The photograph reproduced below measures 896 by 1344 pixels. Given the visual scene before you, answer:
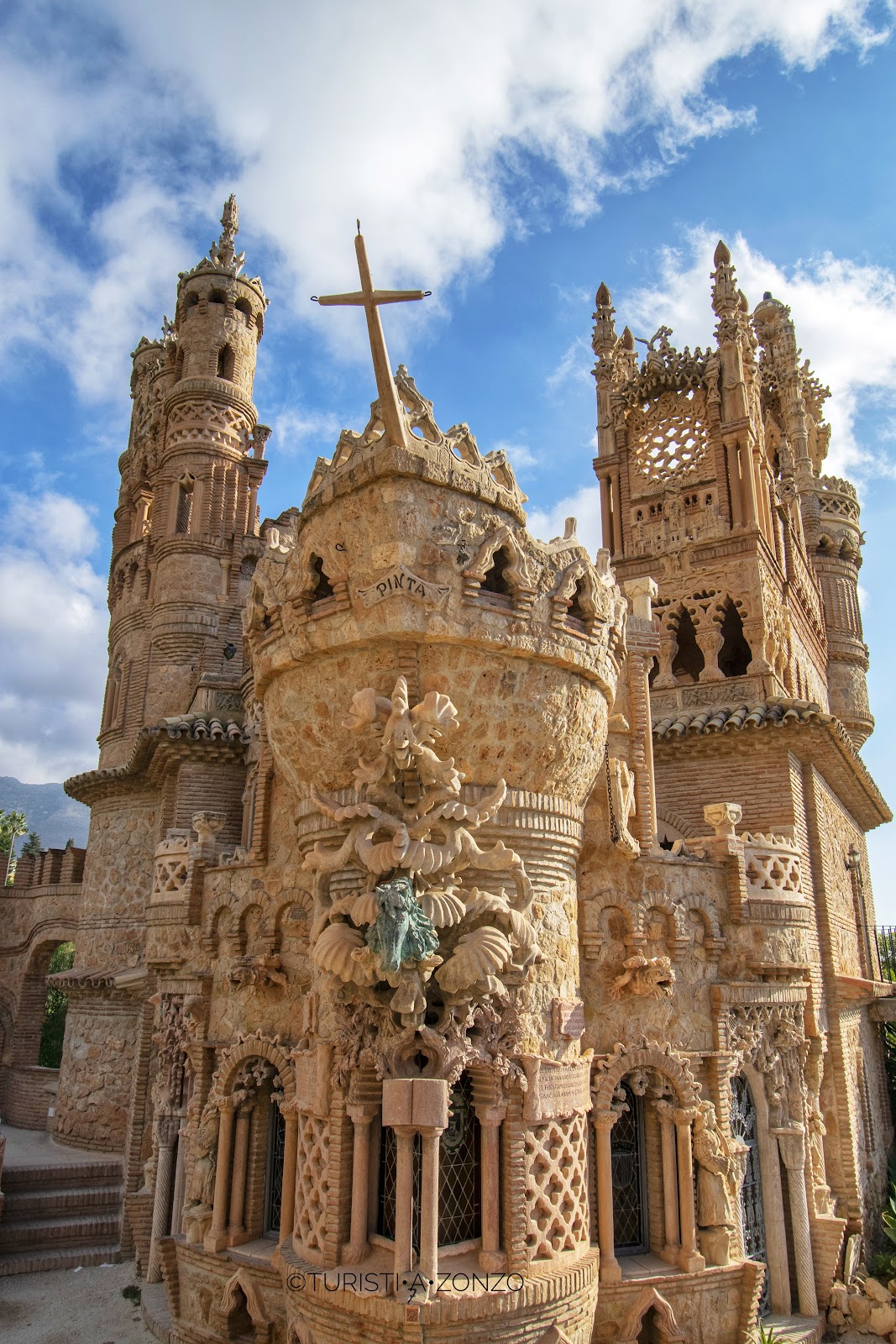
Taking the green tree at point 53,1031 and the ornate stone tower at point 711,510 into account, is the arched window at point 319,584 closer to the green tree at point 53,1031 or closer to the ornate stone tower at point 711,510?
the ornate stone tower at point 711,510

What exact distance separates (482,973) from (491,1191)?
1.67 m

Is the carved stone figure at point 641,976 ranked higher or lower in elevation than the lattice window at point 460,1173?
higher

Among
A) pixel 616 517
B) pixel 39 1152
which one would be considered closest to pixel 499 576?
pixel 616 517

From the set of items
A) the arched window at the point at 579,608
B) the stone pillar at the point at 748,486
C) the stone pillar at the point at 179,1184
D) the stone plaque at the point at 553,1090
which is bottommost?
the stone pillar at the point at 179,1184

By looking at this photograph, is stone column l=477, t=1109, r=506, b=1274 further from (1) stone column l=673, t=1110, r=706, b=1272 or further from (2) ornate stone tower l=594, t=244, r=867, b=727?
(2) ornate stone tower l=594, t=244, r=867, b=727

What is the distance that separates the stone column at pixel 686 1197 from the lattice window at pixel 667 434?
11.1 meters

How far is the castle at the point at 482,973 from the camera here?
7188mm

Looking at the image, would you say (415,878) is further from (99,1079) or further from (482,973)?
(99,1079)

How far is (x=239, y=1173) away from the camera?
30.1 ft

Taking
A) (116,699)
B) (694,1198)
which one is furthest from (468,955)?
(116,699)

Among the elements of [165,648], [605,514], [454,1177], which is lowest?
[454,1177]

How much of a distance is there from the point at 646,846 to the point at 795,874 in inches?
71.8

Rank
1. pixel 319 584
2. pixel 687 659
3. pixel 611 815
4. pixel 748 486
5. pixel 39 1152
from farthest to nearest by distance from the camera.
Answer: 1. pixel 687 659
2. pixel 39 1152
3. pixel 748 486
4. pixel 611 815
5. pixel 319 584

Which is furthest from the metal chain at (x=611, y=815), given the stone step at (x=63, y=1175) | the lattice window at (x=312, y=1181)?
the stone step at (x=63, y=1175)
